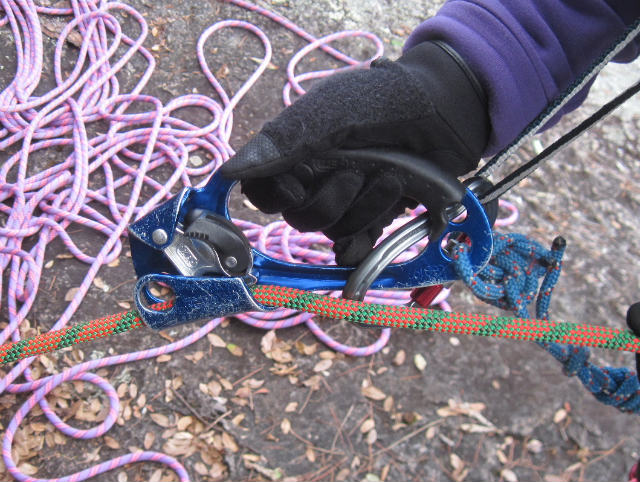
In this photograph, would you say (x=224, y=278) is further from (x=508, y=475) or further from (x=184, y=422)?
(x=508, y=475)

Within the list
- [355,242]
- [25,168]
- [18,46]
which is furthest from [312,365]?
[18,46]

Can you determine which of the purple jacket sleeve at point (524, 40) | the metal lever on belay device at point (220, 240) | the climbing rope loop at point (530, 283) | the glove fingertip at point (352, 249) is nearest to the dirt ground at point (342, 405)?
the climbing rope loop at point (530, 283)

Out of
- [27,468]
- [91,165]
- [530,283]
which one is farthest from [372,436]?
[91,165]

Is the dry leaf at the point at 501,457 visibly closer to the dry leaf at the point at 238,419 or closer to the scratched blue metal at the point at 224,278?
the dry leaf at the point at 238,419

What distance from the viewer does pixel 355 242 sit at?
3.76ft

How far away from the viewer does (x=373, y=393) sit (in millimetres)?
1933

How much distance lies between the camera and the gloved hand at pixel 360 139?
3.22 feet

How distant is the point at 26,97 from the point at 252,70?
3.37 ft

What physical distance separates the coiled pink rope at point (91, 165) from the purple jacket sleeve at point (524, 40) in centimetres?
106

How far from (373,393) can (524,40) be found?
1244 mm

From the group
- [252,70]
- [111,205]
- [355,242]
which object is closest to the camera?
[355,242]

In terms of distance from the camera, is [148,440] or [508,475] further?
[508,475]

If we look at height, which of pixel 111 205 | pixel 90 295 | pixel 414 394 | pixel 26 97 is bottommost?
pixel 414 394

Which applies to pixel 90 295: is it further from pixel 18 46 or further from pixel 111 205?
pixel 18 46
